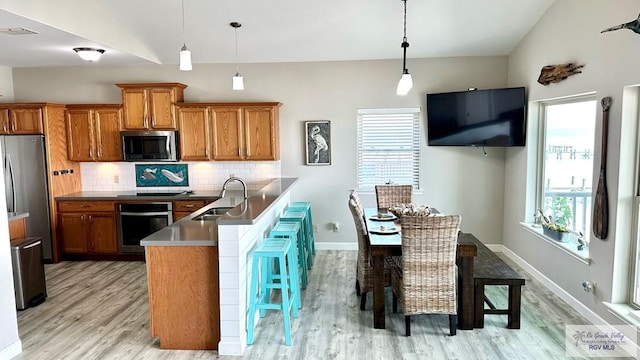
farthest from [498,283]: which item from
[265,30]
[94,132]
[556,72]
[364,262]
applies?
[94,132]

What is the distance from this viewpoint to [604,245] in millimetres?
3457

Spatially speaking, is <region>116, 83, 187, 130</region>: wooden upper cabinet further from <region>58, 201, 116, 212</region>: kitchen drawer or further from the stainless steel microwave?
<region>58, 201, 116, 212</region>: kitchen drawer

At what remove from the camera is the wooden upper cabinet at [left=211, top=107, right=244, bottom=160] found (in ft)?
18.4

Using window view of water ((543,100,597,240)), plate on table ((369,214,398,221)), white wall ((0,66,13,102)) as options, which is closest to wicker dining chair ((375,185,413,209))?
plate on table ((369,214,398,221))

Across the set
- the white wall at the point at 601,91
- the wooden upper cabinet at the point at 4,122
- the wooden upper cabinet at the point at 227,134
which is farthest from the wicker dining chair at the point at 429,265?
the wooden upper cabinet at the point at 4,122

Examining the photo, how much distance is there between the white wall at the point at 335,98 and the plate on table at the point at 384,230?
205cm

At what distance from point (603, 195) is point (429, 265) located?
1.55 meters

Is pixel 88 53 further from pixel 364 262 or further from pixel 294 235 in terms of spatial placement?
pixel 364 262

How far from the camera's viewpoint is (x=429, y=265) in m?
3.32

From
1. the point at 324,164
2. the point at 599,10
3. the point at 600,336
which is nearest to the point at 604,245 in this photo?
the point at 600,336

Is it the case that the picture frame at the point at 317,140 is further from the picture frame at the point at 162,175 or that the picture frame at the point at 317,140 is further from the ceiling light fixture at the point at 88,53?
the ceiling light fixture at the point at 88,53

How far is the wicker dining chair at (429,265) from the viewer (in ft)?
10.5

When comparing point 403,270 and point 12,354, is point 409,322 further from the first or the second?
point 12,354

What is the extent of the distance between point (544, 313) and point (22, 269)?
4925 mm
